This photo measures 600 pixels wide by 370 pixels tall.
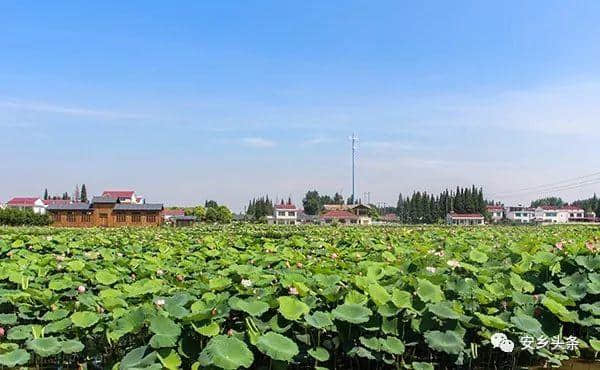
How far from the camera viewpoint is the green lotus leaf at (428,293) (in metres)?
2.71

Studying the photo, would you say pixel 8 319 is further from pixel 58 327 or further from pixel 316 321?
pixel 316 321

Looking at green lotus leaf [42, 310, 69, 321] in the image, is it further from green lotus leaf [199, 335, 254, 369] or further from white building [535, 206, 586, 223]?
white building [535, 206, 586, 223]

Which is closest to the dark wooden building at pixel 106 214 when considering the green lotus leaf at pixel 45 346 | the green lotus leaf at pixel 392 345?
the green lotus leaf at pixel 45 346

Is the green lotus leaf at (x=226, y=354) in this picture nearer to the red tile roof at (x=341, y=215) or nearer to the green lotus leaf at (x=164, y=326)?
the green lotus leaf at (x=164, y=326)

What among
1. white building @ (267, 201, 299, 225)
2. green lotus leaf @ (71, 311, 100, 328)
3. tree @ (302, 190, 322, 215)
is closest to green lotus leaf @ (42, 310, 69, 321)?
green lotus leaf @ (71, 311, 100, 328)

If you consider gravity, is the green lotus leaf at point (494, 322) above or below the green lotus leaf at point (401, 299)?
below

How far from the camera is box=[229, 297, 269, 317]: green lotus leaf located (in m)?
2.50

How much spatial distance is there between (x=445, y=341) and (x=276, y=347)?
0.84 meters

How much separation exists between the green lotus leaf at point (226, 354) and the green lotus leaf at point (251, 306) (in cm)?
26

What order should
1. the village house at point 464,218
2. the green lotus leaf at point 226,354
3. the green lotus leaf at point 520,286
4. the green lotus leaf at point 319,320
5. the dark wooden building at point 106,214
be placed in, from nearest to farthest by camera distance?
the green lotus leaf at point 226,354 < the green lotus leaf at point 319,320 < the green lotus leaf at point 520,286 < the dark wooden building at point 106,214 < the village house at point 464,218

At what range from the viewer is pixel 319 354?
2.39 meters

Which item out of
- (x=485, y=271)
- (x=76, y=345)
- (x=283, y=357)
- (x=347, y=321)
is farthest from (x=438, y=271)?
(x=76, y=345)

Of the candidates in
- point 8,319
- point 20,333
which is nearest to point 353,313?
point 20,333

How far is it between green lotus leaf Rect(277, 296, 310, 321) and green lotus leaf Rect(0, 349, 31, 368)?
1237 millimetres
